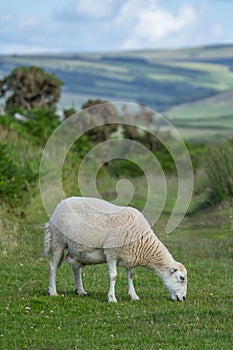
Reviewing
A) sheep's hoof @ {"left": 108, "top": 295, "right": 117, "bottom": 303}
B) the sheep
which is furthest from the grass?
the sheep

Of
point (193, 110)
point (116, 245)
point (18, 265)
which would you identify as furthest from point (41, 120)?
point (193, 110)

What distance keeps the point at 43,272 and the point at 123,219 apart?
251 centimetres

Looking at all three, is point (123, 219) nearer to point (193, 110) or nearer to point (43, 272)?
point (43, 272)

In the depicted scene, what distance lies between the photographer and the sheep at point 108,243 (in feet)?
40.2

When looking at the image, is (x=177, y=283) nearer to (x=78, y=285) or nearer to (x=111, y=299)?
(x=111, y=299)

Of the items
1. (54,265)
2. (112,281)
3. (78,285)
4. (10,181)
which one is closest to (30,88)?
(10,181)

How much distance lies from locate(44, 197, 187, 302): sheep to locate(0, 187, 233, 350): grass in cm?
30

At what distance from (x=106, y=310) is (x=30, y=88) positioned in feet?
154

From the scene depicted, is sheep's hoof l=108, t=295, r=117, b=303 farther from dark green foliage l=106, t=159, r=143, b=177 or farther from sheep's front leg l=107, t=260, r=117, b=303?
dark green foliage l=106, t=159, r=143, b=177

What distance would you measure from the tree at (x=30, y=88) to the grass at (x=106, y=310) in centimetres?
4048

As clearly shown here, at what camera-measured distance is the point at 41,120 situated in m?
43.7

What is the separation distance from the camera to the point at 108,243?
12.2 m

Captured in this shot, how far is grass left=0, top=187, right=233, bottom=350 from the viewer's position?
381 inches

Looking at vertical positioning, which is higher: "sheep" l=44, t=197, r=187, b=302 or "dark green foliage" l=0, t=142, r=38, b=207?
"sheep" l=44, t=197, r=187, b=302
